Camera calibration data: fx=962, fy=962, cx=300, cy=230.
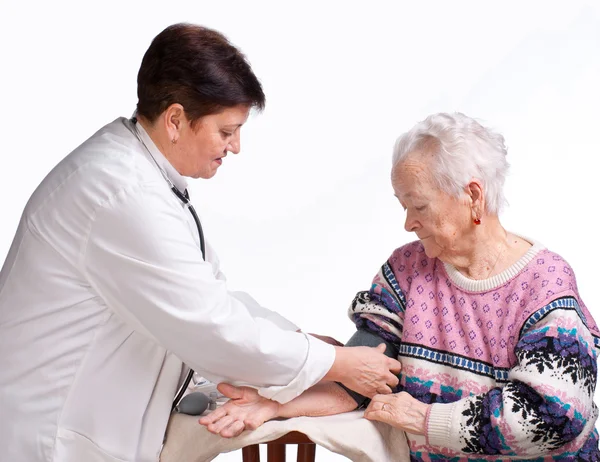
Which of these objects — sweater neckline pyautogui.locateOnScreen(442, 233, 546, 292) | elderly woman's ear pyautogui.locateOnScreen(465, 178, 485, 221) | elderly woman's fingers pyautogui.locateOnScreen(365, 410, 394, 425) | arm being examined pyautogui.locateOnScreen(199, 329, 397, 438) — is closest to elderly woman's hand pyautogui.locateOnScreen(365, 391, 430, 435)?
elderly woman's fingers pyautogui.locateOnScreen(365, 410, 394, 425)

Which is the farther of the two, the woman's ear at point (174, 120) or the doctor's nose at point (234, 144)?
the doctor's nose at point (234, 144)

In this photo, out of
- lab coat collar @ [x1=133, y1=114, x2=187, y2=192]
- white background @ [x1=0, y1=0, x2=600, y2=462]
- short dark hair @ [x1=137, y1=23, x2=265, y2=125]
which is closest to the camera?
short dark hair @ [x1=137, y1=23, x2=265, y2=125]

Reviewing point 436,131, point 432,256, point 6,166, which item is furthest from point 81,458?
point 6,166

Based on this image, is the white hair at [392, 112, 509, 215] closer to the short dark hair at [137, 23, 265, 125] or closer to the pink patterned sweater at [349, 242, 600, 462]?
the pink patterned sweater at [349, 242, 600, 462]

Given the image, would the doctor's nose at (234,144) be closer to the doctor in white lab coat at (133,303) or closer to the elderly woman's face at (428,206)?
the doctor in white lab coat at (133,303)

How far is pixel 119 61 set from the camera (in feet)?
15.0

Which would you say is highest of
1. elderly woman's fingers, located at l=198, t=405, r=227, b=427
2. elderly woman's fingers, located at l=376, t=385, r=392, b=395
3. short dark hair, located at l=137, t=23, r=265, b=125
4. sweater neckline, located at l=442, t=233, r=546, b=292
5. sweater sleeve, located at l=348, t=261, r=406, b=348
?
short dark hair, located at l=137, t=23, r=265, b=125

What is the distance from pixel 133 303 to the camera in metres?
2.25

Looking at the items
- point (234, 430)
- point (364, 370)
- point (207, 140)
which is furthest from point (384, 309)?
point (207, 140)

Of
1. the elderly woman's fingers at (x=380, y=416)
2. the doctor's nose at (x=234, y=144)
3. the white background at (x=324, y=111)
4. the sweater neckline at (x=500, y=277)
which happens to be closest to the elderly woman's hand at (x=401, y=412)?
the elderly woman's fingers at (x=380, y=416)

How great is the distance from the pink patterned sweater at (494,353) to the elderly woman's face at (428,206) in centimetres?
13

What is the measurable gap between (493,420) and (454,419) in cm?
10

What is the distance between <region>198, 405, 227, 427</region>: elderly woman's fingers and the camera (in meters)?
2.33

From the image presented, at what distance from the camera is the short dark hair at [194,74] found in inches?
91.7
